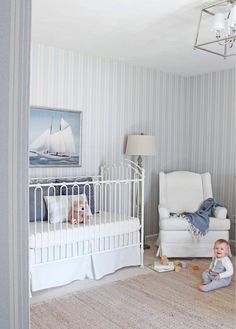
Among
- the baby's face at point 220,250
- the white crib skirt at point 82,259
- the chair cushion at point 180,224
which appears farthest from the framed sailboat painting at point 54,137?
the baby's face at point 220,250

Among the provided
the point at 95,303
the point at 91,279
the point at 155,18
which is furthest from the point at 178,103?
the point at 95,303

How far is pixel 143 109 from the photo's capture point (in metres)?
4.79

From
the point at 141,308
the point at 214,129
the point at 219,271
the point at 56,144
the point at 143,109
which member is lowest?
the point at 141,308

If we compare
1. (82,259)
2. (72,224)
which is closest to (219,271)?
(82,259)

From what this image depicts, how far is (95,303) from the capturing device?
9.06 ft

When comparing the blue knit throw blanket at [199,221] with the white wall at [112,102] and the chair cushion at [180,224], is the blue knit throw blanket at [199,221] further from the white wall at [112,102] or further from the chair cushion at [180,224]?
the white wall at [112,102]

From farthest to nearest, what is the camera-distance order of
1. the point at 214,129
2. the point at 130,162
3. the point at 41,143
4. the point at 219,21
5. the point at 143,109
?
the point at 214,129 → the point at 143,109 → the point at 130,162 → the point at 41,143 → the point at 219,21

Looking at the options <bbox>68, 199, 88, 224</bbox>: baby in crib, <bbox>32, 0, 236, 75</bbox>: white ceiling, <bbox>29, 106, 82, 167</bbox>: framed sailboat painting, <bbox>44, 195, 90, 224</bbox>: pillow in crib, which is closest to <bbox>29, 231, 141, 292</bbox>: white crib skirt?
<bbox>68, 199, 88, 224</bbox>: baby in crib

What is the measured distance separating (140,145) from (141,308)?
2085 mm

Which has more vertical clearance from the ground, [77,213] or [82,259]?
[77,213]

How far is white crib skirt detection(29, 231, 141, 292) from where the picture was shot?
2.99m

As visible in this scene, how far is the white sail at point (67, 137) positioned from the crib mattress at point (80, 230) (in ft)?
2.85

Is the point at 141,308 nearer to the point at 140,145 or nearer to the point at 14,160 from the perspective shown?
the point at 140,145

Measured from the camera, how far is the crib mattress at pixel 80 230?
2975 mm
